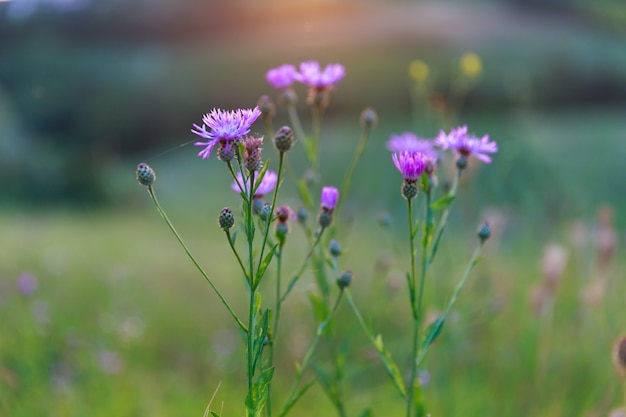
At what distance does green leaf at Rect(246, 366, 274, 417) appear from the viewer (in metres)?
0.66

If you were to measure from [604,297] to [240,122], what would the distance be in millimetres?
1256

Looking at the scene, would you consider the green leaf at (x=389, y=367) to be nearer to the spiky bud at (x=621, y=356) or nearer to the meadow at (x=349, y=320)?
the meadow at (x=349, y=320)

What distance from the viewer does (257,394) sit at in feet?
2.20

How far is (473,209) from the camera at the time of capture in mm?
1955

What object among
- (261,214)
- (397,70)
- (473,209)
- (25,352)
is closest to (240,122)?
(261,214)

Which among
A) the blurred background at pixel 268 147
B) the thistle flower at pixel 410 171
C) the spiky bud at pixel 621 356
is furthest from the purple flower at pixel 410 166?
the blurred background at pixel 268 147

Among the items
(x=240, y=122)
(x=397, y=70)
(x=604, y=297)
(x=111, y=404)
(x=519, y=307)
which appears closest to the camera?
(x=240, y=122)

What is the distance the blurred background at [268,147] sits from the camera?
5.00 feet

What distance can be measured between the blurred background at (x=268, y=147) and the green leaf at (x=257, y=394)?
0.71 metres

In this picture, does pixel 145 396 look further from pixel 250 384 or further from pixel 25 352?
pixel 250 384

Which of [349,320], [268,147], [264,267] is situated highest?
[268,147]

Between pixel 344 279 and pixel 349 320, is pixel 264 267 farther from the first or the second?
pixel 349 320

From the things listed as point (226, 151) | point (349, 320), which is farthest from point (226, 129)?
point (349, 320)

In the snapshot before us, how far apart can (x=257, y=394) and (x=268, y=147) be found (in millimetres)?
2662
